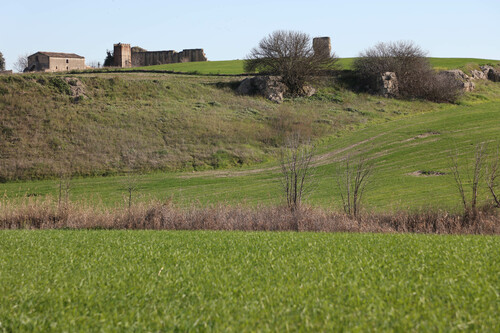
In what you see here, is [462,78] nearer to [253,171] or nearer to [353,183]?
[253,171]

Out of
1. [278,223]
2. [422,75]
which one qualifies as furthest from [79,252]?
[422,75]

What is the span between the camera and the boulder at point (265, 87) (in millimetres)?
52844

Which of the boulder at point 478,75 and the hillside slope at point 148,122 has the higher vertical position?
the boulder at point 478,75

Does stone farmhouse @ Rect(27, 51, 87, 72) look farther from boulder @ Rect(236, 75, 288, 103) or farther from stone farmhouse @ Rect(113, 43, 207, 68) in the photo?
boulder @ Rect(236, 75, 288, 103)

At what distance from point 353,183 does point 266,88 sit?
31.4 metres

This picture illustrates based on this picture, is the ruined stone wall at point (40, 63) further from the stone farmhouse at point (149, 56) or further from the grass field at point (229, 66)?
the grass field at point (229, 66)

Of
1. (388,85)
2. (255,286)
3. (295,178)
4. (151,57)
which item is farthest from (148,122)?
(151,57)

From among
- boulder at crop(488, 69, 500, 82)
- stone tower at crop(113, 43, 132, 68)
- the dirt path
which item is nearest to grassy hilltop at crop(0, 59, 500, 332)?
the dirt path

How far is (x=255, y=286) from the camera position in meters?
6.93

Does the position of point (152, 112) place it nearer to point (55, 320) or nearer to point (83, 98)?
point (83, 98)

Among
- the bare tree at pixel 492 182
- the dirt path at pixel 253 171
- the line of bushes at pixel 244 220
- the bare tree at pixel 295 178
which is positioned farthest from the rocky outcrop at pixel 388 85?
the line of bushes at pixel 244 220

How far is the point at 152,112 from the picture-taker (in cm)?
4359

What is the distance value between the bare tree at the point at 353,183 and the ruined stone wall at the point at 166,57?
66868 millimetres

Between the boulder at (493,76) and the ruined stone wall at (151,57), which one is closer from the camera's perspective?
the boulder at (493,76)
